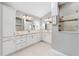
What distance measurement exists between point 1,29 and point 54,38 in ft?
7.36

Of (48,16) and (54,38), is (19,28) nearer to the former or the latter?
(54,38)

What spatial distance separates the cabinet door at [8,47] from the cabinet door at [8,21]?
1.02ft

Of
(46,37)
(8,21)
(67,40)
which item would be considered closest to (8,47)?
(8,21)

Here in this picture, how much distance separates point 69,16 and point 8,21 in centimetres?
235

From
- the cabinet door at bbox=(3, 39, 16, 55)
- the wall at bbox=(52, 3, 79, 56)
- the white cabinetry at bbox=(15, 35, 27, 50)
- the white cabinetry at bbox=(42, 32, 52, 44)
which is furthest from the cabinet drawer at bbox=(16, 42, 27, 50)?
the white cabinetry at bbox=(42, 32, 52, 44)

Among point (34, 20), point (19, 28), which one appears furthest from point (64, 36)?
point (34, 20)

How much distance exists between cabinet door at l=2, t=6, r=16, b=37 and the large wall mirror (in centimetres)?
199

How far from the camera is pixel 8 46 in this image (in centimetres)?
388

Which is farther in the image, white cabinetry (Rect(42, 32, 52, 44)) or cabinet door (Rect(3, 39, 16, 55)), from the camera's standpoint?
white cabinetry (Rect(42, 32, 52, 44))

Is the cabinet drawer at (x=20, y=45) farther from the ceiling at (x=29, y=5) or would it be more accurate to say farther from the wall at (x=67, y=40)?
the ceiling at (x=29, y=5)

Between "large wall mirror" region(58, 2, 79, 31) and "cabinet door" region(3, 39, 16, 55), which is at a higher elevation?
"large wall mirror" region(58, 2, 79, 31)

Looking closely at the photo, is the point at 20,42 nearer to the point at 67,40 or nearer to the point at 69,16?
the point at 67,40

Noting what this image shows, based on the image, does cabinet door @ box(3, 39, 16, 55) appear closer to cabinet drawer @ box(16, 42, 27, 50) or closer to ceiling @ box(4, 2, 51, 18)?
cabinet drawer @ box(16, 42, 27, 50)

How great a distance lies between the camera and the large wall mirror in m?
3.18
